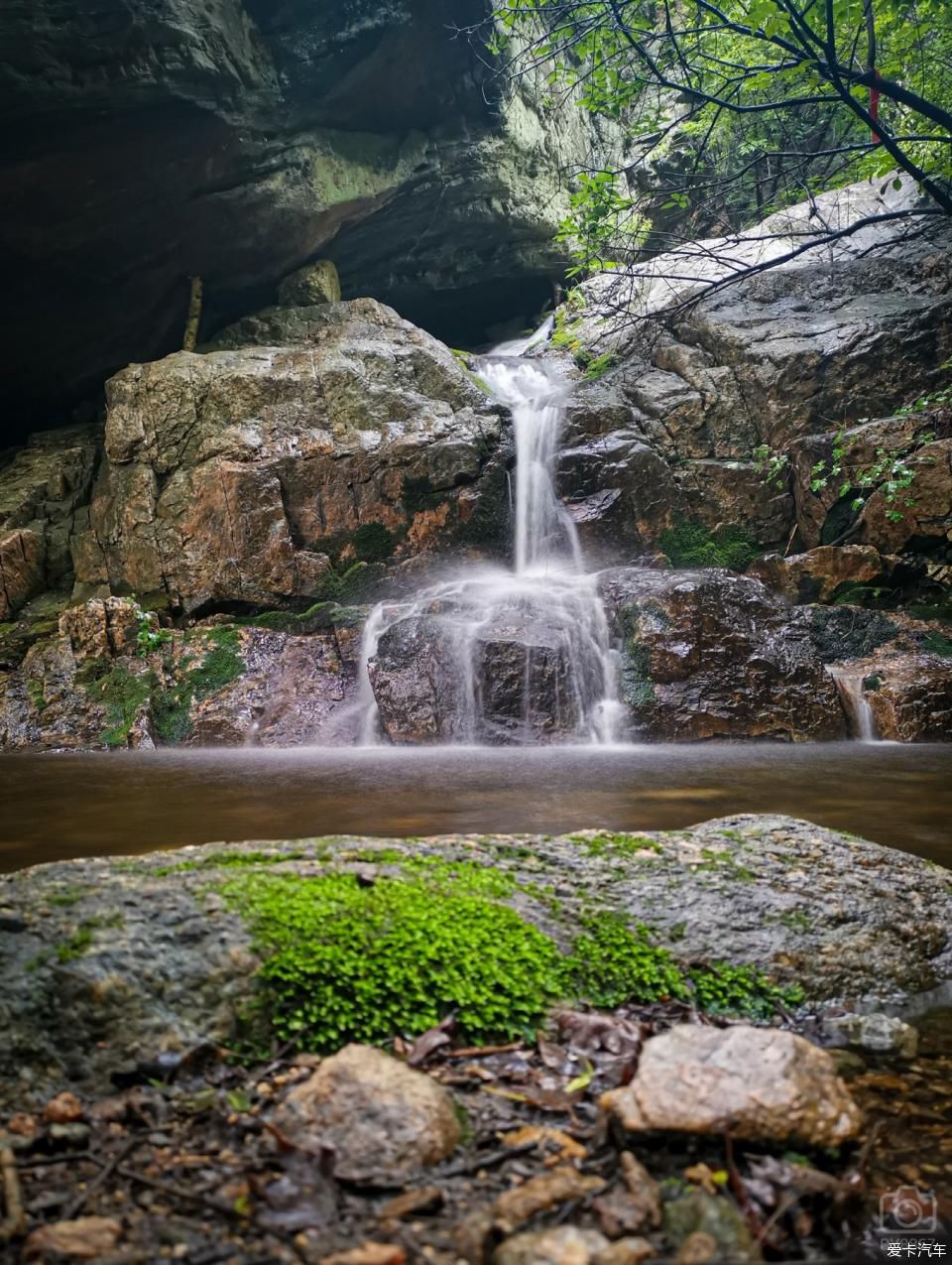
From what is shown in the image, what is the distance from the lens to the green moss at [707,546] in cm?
1249

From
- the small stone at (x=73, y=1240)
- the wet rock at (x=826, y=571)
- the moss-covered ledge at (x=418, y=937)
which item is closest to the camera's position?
the small stone at (x=73, y=1240)

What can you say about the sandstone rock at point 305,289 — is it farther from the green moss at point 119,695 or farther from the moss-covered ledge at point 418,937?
the moss-covered ledge at point 418,937

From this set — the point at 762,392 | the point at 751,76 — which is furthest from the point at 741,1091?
the point at 762,392

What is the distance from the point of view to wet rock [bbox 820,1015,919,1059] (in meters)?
2.01

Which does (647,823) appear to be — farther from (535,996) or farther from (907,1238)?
(907,1238)

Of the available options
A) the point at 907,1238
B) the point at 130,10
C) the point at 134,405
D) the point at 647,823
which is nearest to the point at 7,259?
the point at 134,405

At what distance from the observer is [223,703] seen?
10.3 metres

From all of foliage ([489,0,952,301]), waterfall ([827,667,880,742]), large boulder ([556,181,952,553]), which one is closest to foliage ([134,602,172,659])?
large boulder ([556,181,952,553])

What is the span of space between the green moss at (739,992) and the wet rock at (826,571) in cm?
998

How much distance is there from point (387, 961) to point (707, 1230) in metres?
0.94

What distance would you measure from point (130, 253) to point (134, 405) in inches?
143

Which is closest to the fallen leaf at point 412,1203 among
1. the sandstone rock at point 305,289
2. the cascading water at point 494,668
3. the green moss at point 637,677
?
the cascading water at point 494,668

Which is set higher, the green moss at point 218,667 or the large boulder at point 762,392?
the large boulder at point 762,392

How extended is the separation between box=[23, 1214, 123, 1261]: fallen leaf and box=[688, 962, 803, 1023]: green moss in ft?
4.97
